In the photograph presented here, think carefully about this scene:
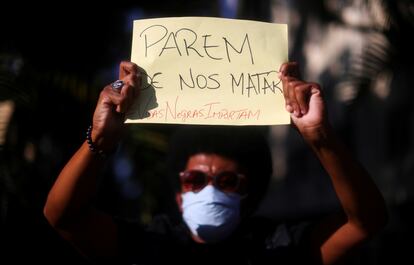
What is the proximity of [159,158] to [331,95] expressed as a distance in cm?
176

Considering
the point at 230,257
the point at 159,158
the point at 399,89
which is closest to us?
the point at 230,257

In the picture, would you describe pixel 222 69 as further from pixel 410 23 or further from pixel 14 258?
pixel 14 258

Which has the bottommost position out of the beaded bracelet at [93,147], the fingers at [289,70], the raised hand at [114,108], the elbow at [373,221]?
the elbow at [373,221]

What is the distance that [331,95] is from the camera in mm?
5418

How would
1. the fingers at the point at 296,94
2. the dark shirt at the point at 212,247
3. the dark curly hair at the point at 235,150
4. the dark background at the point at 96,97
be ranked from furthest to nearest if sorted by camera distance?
the dark background at the point at 96,97 → the dark curly hair at the point at 235,150 → the dark shirt at the point at 212,247 → the fingers at the point at 296,94

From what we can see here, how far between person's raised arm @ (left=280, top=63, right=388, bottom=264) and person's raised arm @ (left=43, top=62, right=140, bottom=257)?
474 mm

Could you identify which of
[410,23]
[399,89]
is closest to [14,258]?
[410,23]

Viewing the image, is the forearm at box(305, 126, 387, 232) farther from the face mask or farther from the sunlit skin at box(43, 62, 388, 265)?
the face mask

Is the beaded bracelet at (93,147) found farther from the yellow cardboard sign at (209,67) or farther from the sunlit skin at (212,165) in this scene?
the sunlit skin at (212,165)

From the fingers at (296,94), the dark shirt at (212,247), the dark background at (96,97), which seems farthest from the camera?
the dark background at (96,97)

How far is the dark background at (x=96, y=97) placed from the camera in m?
3.70

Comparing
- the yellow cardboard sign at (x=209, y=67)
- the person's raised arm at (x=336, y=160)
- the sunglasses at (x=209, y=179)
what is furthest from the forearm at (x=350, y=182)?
the sunglasses at (x=209, y=179)

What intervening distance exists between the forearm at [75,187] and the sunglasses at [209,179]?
328 millimetres

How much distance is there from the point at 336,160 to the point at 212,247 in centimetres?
54
